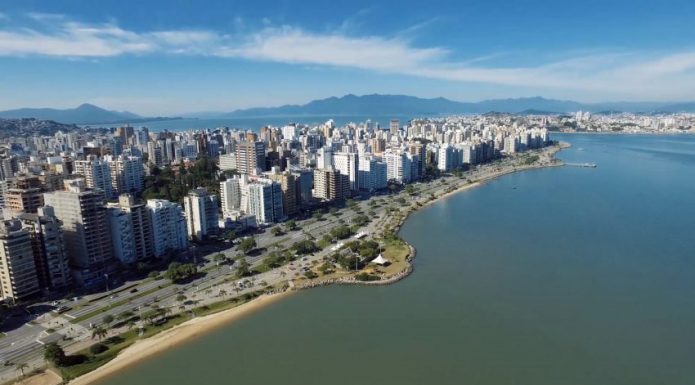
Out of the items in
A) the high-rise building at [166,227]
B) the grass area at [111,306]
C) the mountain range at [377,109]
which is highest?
the mountain range at [377,109]

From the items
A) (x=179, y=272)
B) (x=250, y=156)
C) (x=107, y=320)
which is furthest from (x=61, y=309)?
(x=250, y=156)

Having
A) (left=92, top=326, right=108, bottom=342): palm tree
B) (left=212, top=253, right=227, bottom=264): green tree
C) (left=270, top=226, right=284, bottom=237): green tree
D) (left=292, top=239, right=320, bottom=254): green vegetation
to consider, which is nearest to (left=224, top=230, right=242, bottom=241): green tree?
(left=270, top=226, right=284, bottom=237): green tree

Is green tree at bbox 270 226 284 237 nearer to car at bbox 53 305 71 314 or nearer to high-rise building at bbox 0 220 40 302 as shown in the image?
car at bbox 53 305 71 314

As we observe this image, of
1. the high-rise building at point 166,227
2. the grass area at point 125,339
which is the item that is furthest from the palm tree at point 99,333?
the high-rise building at point 166,227

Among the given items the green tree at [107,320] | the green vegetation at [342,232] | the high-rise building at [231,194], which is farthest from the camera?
the high-rise building at [231,194]

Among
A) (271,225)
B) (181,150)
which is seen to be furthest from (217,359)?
(181,150)

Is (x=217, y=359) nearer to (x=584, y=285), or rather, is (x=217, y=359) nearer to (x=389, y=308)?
(x=389, y=308)

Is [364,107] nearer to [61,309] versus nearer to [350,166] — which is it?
[350,166]

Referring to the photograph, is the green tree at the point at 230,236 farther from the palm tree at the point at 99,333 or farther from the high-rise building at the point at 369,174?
the high-rise building at the point at 369,174
